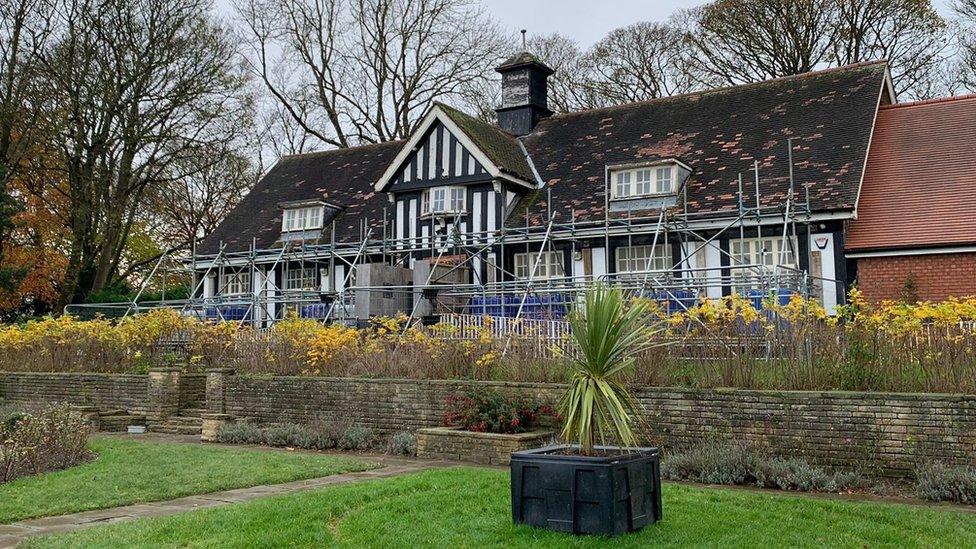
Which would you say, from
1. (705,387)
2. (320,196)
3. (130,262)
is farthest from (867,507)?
(130,262)

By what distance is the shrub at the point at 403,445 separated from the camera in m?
13.0

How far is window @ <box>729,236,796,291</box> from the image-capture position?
19.7m

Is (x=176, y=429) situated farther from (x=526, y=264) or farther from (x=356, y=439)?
(x=526, y=264)

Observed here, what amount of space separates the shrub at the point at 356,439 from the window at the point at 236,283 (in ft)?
50.5

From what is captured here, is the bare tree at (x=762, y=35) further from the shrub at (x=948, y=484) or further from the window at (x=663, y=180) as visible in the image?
the shrub at (x=948, y=484)

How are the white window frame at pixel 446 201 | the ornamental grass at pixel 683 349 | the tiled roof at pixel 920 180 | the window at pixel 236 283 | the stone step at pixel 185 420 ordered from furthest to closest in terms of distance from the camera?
the window at pixel 236 283 < the white window frame at pixel 446 201 < the tiled roof at pixel 920 180 < the stone step at pixel 185 420 < the ornamental grass at pixel 683 349

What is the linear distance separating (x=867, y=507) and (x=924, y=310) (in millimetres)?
3945

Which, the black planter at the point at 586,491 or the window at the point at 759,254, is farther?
the window at the point at 759,254

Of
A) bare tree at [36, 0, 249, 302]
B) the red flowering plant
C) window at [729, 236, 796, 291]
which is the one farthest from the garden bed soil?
bare tree at [36, 0, 249, 302]

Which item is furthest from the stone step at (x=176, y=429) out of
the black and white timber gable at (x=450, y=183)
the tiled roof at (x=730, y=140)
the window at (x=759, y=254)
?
the window at (x=759, y=254)

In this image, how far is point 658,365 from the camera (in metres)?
12.3

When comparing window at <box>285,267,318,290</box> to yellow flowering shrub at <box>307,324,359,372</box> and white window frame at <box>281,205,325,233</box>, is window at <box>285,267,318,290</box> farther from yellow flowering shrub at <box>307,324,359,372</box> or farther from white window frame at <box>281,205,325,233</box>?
yellow flowering shrub at <box>307,324,359,372</box>

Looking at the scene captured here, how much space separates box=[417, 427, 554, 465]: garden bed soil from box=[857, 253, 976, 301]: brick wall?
33.3 feet

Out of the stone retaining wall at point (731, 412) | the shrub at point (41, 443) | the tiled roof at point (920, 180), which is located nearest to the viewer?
the stone retaining wall at point (731, 412)
